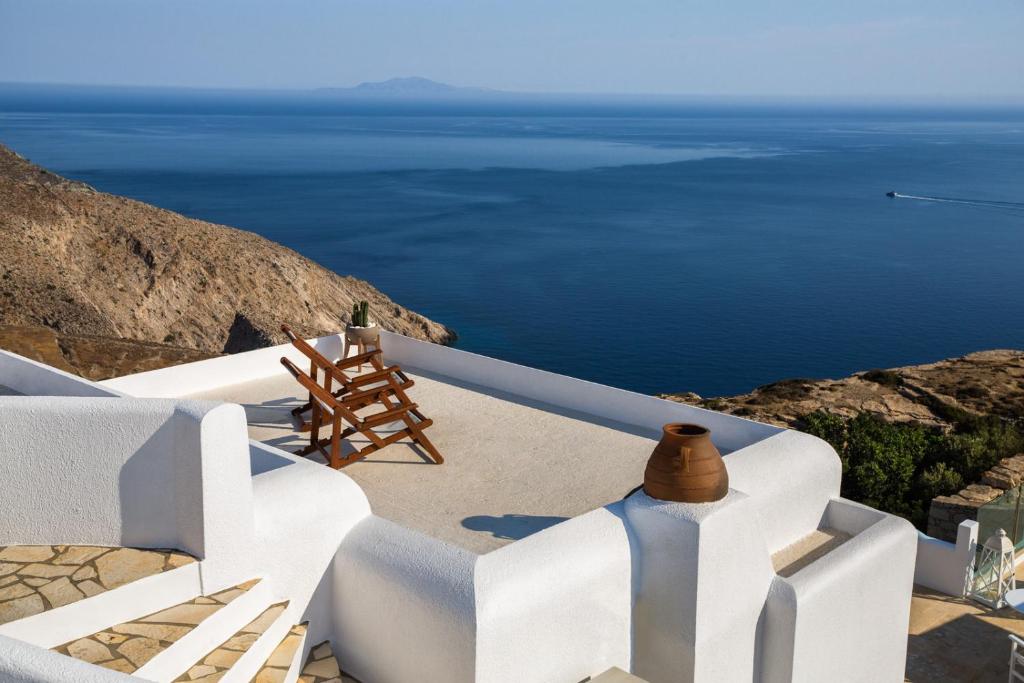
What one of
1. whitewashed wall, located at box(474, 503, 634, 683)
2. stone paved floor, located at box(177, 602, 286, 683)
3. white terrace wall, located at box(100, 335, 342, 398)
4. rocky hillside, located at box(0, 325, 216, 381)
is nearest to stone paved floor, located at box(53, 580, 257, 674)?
stone paved floor, located at box(177, 602, 286, 683)

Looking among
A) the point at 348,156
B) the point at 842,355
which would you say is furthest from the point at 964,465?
the point at 348,156

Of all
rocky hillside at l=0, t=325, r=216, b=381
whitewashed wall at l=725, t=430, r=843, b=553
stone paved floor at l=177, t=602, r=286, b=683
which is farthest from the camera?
rocky hillside at l=0, t=325, r=216, b=381

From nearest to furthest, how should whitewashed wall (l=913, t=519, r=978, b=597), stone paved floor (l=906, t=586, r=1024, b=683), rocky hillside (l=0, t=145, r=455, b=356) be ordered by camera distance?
1. stone paved floor (l=906, t=586, r=1024, b=683)
2. whitewashed wall (l=913, t=519, r=978, b=597)
3. rocky hillside (l=0, t=145, r=455, b=356)

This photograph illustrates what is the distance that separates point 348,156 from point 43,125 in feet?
220

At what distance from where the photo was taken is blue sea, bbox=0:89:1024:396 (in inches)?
1508

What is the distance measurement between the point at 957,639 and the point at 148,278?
93.7 feet

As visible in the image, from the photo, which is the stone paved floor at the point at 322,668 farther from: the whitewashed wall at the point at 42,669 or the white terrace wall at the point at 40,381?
the white terrace wall at the point at 40,381

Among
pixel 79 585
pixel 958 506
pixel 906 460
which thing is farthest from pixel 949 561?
pixel 79 585

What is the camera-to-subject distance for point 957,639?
866 centimetres

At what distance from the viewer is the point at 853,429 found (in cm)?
1373

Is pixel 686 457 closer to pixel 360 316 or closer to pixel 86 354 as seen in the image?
pixel 360 316

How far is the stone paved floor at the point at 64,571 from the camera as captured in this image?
435cm

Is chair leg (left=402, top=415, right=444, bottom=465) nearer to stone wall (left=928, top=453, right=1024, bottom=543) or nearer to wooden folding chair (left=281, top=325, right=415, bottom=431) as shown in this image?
wooden folding chair (left=281, top=325, right=415, bottom=431)

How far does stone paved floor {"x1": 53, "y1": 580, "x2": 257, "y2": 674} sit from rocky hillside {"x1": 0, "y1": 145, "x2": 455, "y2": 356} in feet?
75.6
